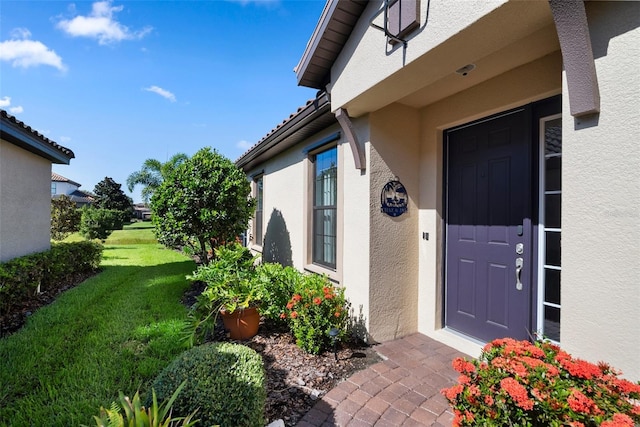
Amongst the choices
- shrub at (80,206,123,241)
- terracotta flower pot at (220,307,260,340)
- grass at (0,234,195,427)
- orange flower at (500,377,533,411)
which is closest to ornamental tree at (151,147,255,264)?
grass at (0,234,195,427)

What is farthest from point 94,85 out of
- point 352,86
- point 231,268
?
point 352,86

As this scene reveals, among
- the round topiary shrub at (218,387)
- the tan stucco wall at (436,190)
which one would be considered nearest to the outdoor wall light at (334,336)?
the round topiary shrub at (218,387)

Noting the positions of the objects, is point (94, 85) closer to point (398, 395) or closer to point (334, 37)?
point (334, 37)

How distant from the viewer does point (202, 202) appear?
21.9ft

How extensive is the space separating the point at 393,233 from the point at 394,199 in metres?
0.50

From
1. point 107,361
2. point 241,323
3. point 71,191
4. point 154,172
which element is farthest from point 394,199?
point 71,191

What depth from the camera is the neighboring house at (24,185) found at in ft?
19.7

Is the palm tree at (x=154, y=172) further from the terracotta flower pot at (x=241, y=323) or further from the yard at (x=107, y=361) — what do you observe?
the terracotta flower pot at (x=241, y=323)

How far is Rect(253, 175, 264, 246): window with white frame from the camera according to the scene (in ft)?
31.5

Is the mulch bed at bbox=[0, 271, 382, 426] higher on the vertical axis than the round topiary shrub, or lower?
lower

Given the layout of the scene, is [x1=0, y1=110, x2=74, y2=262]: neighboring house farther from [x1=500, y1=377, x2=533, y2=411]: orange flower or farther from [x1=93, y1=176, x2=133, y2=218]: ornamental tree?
[x1=93, y1=176, x2=133, y2=218]: ornamental tree

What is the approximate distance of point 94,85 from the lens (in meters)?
6.64

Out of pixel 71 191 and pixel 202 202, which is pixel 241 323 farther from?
pixel 71 191

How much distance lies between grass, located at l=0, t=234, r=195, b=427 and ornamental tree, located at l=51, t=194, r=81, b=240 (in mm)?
11351
